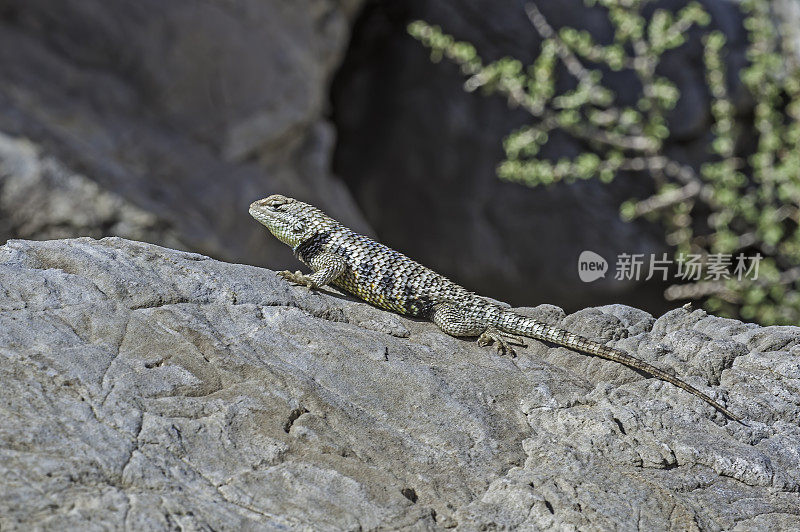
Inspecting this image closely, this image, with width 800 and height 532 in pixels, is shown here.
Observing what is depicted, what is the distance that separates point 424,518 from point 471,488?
326 mm

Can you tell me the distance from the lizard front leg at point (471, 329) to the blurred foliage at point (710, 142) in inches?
175

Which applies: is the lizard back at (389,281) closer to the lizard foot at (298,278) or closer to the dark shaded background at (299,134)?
the lizard foot at (298,278)

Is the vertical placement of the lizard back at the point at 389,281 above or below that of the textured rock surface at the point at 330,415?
above

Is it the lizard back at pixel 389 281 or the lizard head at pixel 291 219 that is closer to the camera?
the lizard back at pixel 389 281

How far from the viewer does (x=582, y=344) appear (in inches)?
194

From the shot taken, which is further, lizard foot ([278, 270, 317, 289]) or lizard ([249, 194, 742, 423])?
lizard foot ([278, 270, 317, 289])

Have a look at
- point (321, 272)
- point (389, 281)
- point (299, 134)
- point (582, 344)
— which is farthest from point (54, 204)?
point (582, 344)

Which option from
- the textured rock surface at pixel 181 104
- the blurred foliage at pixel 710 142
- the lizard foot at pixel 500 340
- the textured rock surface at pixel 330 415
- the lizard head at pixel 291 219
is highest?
the blurred foliage at pixel 710 142

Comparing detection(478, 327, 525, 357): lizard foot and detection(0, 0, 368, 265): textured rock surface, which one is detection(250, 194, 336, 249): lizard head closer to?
detection(478, 327, 525, 357): lizard foot

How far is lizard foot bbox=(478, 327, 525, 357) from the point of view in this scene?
4992 mm

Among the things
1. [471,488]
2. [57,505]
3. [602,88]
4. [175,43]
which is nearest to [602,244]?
[602,88]

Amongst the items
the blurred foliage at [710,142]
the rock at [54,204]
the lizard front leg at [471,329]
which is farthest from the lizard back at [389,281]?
the blurred foliage at [710,142]

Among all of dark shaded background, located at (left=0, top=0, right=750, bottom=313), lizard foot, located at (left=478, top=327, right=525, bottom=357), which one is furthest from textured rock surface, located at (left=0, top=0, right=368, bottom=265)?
lizard foot, located at (left=478, top=327, right=525, bottom=357)

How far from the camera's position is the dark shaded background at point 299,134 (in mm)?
8531
